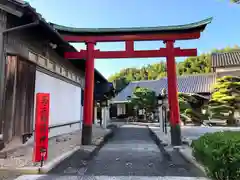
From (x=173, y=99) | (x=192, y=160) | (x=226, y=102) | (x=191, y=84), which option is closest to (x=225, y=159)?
(x=192, y=160)

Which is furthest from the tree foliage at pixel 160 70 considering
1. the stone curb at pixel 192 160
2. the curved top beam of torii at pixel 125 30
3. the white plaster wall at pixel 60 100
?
the stone curb at pixel 192 160

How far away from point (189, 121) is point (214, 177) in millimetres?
18520

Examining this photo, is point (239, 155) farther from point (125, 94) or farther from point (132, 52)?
point (125, 94)

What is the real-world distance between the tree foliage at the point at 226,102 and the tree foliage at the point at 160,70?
18.5 metres

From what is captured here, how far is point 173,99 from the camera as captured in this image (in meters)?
9.17

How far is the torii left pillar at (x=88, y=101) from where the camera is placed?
8.98 m

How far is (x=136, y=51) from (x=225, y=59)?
22858 mm

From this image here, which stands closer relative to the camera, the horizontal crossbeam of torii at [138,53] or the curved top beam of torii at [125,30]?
the curved top beam of torii at [125,30]

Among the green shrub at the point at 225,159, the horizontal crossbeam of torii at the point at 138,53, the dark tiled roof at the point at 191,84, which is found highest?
the dark tiled roof at the point at 191,84

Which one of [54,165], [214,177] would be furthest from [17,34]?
[214,177]

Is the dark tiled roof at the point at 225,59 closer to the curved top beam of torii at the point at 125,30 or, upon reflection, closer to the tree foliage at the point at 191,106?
the tree foliage at the point at 191,106

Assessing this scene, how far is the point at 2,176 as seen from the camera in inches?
184

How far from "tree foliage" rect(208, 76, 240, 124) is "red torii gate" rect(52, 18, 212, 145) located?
1424 cm

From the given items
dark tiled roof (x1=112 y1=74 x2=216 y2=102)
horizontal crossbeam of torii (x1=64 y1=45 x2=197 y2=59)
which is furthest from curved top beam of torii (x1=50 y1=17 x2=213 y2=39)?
dark tiled roof (x1=112 y1=74 x2=216 y2=102)
